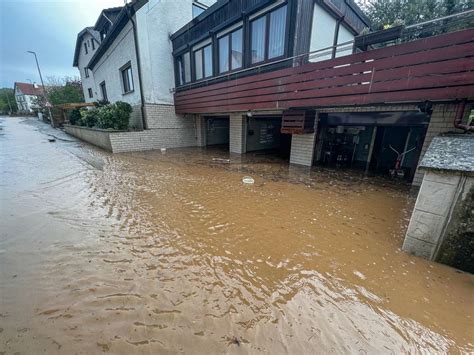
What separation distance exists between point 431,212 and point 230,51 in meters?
8.20

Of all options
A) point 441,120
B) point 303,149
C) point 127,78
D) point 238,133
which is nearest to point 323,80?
point 303,149

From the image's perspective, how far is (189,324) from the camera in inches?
64.1

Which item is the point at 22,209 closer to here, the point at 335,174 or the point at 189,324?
the point at 189,324

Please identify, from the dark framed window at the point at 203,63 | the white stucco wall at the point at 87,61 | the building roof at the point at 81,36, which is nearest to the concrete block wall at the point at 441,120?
the dark framed window at the point at 203,63

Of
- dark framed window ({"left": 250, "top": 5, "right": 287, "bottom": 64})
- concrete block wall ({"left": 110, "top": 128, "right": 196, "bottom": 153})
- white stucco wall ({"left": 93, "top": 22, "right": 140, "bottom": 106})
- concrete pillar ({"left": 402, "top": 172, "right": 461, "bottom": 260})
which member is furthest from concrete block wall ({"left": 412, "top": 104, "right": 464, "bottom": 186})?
white stucco wall ({"left": 93, "top": 22, "right": 140, "bottom": 106})

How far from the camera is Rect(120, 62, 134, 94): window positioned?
1134 cm

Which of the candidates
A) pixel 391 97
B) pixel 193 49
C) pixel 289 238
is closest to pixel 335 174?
pixel 391 97

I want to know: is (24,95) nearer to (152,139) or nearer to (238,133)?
(152,139)

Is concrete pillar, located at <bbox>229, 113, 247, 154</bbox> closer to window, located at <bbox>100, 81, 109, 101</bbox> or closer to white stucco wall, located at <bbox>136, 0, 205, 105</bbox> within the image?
white stucco wall, located at <bbox>136, 0, 205, 105</bbox>

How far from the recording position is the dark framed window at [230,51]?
7.48 meters

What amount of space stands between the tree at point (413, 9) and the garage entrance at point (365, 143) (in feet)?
19.7

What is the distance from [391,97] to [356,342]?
15.7 ft

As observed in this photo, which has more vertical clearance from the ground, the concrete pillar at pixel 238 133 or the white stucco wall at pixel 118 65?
the white stucco wall at pixel 118 65

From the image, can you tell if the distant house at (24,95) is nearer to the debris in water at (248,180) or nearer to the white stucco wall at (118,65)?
the white stucco wall at (118,65)
